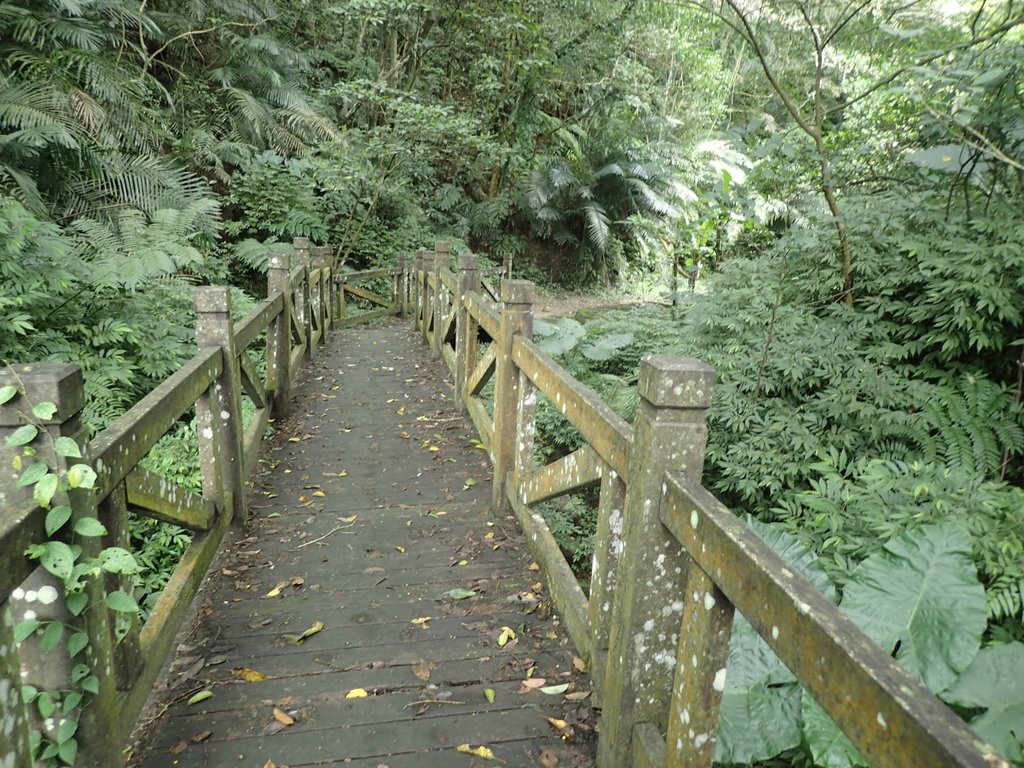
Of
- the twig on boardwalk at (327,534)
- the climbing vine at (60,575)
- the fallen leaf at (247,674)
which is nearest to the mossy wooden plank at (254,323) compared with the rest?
the twig on boardwalk at (327,534)

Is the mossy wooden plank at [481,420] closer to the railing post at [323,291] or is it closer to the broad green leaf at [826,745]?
the broad green leaf at [826,745]

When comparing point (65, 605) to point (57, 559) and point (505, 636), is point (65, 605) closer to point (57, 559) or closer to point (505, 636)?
point (57, 559)

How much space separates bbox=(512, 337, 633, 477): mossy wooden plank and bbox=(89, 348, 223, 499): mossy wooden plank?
1440 millimetres

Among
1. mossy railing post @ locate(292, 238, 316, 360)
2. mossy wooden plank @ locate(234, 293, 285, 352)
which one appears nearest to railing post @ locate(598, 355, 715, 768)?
mossy wooden plank @ locate(234, 293, 285, 352)

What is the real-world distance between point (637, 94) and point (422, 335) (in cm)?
1084

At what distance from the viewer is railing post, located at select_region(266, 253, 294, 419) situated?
203 inches

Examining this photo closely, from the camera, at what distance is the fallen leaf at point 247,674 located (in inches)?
93.2

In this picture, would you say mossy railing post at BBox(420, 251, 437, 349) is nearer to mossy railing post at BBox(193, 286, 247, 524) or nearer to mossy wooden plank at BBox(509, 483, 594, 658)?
mossy railing post at BBox(193, 286, 247, 524)

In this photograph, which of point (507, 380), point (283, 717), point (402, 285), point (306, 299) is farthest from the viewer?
point (402, 285)

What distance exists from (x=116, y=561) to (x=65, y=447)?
1.18 ft

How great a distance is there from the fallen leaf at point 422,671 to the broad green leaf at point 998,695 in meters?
1.77

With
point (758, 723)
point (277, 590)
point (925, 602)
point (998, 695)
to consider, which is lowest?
point (277, 590)

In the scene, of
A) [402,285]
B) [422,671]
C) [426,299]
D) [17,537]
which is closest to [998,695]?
[422,671]

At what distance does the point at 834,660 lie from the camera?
3.33 feet
